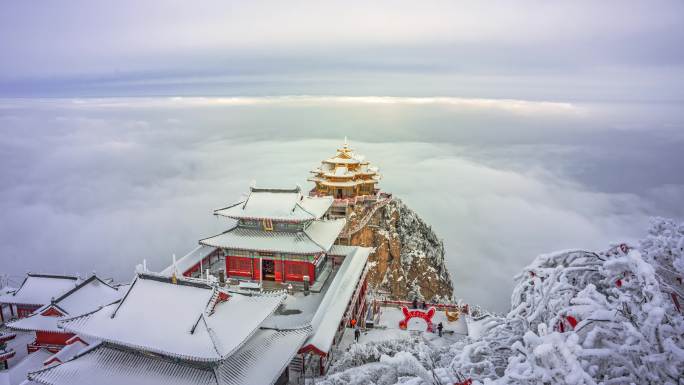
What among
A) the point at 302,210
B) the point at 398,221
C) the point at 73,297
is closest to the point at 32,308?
the point at 73,297

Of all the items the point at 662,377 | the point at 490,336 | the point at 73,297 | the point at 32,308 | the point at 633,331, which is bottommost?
the point at 32,308

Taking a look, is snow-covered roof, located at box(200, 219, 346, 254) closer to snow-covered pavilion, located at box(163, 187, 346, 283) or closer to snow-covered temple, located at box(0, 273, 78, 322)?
snow-covered pavilion, located at box(163, 187, 346, 283)

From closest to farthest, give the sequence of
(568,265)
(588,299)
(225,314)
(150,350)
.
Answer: (588,299) → (568,265) → (150,350) → (225,314)

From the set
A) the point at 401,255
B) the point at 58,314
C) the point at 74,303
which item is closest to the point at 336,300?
the point at 74,303

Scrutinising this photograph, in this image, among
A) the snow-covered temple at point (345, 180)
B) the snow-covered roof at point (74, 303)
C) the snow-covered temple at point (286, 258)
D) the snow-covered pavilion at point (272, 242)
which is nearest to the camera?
the snow-covered temple at point (286, 258)

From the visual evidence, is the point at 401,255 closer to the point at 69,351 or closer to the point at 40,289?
the point at 69,351

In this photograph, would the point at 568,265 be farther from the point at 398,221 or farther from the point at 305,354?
the point at 398,221

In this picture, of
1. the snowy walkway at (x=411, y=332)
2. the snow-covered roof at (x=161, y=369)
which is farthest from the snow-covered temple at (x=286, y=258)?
the snow-covered roof at (x=161, y=369)

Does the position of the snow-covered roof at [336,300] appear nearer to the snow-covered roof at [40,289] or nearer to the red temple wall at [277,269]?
the red temple wall at [277,269]
